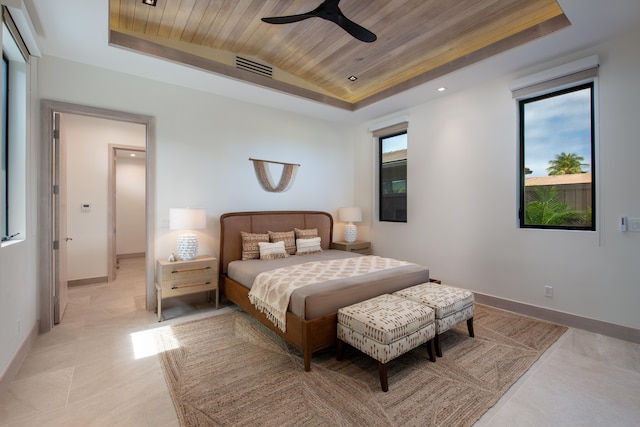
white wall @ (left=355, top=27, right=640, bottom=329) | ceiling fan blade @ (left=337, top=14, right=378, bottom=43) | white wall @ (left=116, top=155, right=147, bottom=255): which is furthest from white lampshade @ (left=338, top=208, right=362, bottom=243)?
white wall @ (left=116, top=155, right=147, bottom=255)

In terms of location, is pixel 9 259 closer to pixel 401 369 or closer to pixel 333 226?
pixel 401 369

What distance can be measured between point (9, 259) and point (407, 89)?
4.42 meters

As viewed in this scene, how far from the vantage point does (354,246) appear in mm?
4941

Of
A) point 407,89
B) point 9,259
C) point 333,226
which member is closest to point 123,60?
point 9,259

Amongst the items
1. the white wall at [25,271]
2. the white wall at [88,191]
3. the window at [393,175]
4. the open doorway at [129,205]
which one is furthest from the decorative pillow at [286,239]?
the open doorway at [129,205]

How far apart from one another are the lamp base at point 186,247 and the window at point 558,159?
156 inches

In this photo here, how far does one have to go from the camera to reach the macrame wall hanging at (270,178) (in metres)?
4.42

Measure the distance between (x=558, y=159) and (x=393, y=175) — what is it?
7.36ft

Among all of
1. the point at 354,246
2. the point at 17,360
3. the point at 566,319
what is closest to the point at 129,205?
the point at 17,360

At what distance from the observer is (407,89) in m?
3.90

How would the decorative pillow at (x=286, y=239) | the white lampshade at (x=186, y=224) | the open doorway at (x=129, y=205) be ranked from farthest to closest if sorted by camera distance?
the open doorway at (x=129, y=205) < the decorative pillow at (x=286, y=239) < the white lampshade at (x=186, y=224)

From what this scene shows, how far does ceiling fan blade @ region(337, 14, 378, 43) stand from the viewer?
8.22 ft

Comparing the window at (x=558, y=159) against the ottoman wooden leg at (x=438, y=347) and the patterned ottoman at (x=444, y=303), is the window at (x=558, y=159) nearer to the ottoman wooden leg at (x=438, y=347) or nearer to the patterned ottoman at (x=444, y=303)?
the patterned ottoman at (x=444, y=303)

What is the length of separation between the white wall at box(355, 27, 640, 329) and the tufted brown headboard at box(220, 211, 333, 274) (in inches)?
36.8
